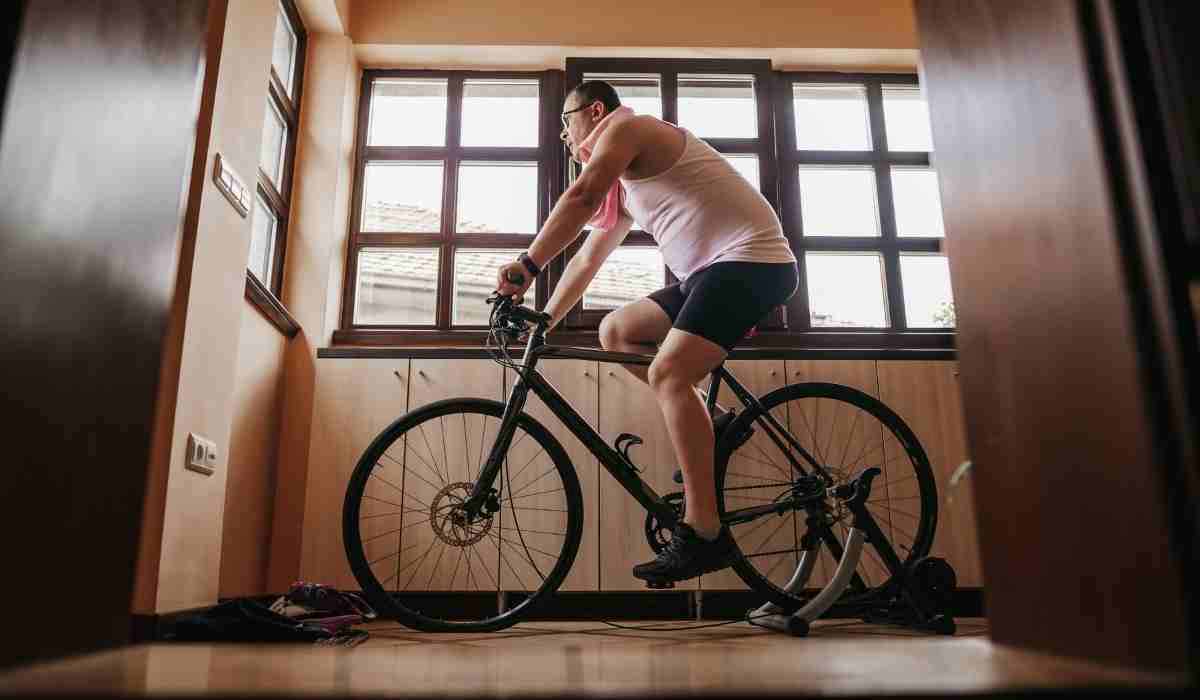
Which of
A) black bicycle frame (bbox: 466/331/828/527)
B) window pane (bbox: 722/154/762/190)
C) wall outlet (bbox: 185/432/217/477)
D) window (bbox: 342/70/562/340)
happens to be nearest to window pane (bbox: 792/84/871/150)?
window pane (bbox: 722/154/762/190)

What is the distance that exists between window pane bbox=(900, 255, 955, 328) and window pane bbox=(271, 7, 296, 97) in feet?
8.62

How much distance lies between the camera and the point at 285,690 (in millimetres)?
564

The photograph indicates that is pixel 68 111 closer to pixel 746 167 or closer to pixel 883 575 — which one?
pixel 883 575

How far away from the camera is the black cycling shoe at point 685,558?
72.2 inches

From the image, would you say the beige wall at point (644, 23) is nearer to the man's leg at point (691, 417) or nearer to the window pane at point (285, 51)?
the window pane at point (285, 51)

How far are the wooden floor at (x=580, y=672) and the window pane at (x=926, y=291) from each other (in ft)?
8.66

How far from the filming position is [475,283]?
3.30 meters

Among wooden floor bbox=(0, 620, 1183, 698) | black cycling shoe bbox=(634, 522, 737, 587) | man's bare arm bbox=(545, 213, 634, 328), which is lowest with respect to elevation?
wooden floor bbox=(0, 620, 1183, 698)

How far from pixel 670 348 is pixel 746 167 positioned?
1.79 m

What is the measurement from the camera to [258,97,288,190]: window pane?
2924 millimetres

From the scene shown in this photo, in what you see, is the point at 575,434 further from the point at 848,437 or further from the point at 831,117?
the point at 831,117

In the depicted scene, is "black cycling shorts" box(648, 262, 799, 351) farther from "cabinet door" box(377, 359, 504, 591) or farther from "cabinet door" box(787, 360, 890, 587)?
"cabinet door" box(377, 359, 504, 591)

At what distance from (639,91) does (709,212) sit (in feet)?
5.64

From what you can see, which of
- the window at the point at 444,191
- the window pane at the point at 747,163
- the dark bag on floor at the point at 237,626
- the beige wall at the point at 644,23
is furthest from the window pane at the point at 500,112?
the dark bag on floor at the point at 237,626
